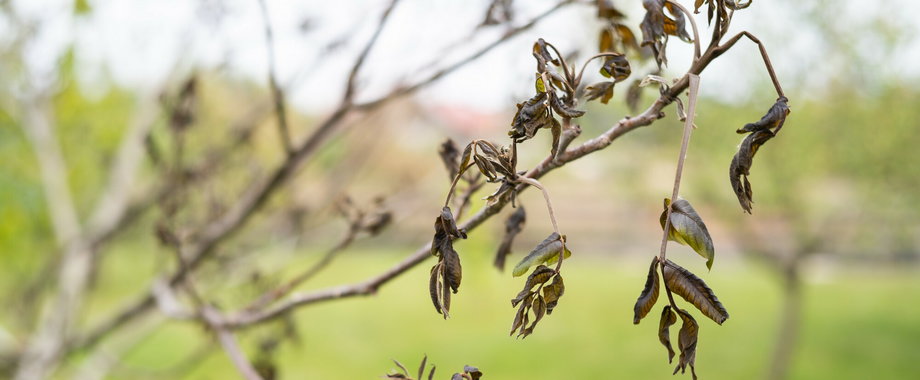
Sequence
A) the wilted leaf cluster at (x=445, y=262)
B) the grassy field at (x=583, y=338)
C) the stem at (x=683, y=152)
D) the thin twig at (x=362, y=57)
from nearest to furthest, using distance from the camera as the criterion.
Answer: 1. the stem at (x=683, y=152)
2. the wilted leaf cluster at (x=445, y=262)
3. the thin twig at (x=362, y=57)
4. the grassy field at (x=583, y=338)

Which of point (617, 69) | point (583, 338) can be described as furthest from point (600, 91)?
point (583, 338)

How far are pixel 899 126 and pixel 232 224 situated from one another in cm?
626

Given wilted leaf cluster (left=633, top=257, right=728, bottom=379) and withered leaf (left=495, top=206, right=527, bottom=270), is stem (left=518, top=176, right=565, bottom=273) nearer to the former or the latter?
wilted leaf cluster (left=633, top=257, right=728, bottom=379)

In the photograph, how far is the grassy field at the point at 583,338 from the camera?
9.33 metres

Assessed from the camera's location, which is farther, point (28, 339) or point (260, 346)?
point (28, 339)

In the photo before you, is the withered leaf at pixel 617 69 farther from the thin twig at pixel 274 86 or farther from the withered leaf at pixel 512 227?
the thin twig at pixel 274 86

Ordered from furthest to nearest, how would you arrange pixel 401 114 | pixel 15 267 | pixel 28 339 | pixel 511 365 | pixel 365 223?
pixel 511 365
pixel 401 114
pixel 15 267
pixel 28 339
pixel 365 223

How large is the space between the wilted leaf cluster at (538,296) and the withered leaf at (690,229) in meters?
0.10

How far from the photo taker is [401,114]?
3.60 meters

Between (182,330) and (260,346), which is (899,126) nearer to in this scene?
(260,346)

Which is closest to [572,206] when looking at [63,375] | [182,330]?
[182,330]

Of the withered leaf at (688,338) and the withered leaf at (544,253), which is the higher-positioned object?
the withered leaf at (544,253)

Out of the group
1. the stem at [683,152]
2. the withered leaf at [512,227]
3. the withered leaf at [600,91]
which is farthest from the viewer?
the withered leaf at [512,227]

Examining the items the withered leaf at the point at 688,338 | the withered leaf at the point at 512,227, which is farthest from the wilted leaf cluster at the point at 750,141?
the withered leaf at the point at 512,227
